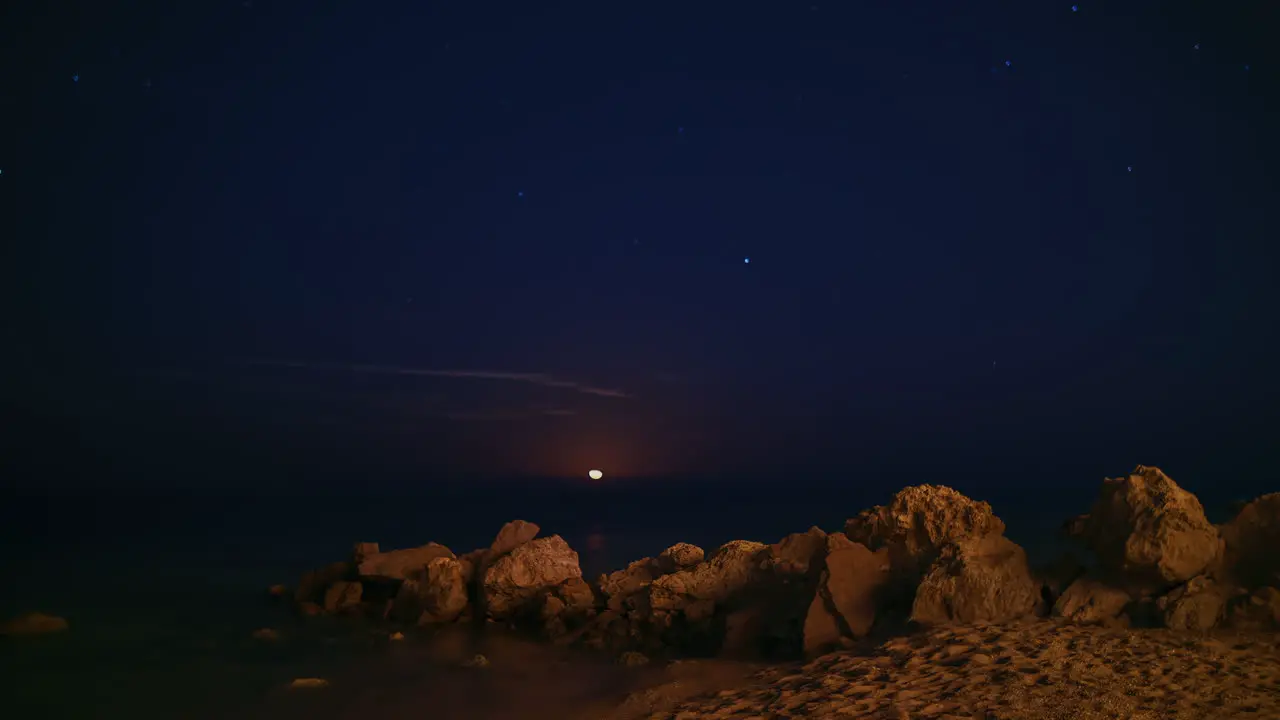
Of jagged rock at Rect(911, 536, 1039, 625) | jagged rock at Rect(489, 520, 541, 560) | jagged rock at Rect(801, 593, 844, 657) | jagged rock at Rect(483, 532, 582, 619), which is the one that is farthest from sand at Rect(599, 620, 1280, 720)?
jagged rock at Rect(489, 520, 541, 560)

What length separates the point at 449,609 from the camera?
11398 mm

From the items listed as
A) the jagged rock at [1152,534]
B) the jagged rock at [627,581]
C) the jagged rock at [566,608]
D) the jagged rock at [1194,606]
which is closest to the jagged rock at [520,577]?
the jagged rock at [566,608]

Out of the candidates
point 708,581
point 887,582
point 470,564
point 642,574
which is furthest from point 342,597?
point 887,582

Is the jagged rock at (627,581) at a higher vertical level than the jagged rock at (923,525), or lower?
lower

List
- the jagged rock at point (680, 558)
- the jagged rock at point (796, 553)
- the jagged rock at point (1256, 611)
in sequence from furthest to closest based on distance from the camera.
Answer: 1. the jagged rock at point (680, 558)
2. the jagged rock at point (796, 553)
3. the jagged rock at point (1256, 611)

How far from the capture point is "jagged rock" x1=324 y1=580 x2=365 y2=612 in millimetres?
12578

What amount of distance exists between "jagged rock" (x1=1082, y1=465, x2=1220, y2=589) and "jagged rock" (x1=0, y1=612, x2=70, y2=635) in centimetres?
1366

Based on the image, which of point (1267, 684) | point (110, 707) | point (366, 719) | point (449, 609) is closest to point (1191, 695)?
point (1267, 684)

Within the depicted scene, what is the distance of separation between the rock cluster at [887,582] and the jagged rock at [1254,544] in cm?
1

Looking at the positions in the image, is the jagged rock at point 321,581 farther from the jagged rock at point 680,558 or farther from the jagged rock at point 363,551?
the jagged rock at point 680,558

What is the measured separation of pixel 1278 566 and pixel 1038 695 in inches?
147

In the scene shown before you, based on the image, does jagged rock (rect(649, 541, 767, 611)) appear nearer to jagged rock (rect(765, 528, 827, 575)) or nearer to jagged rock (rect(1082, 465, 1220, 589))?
jagged rock (rect(765, 528, 827, 575))

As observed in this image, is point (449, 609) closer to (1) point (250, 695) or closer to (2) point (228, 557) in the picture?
(1) point (250, 695)

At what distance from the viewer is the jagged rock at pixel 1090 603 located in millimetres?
7320
